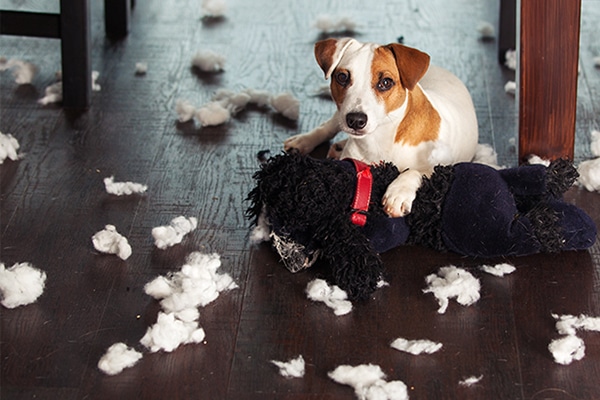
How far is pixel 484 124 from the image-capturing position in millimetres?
2576

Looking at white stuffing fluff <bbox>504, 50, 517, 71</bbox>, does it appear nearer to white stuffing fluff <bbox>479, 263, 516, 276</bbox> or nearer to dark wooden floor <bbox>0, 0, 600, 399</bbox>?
dark wooden floor <bbox>0, 0, 600, 399</bbox>

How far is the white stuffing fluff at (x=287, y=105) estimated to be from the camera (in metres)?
2.61

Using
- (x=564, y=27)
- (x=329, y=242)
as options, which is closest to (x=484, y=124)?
(x=564, y=27)

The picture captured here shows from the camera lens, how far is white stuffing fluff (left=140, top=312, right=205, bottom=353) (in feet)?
5.65

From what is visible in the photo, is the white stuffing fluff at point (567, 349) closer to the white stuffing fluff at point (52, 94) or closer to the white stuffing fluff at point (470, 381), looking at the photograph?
the white stuffing fluff at point (470, 381)

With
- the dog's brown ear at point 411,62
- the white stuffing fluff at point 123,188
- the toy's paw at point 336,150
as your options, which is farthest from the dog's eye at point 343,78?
the white stuffing fluff at point 123,188

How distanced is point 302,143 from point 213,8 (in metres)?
1.06

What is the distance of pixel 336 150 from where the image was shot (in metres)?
2.39

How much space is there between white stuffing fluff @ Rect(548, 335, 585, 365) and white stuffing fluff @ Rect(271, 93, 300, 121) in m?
1.10

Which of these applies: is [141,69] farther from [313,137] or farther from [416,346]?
[416,346]

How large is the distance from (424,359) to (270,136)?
98 cm

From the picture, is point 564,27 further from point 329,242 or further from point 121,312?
point 121,312

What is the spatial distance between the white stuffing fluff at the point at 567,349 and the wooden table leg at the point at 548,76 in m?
0.71

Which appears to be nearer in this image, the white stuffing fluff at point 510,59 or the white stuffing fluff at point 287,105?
the white stuffing fluff at point 287,105
